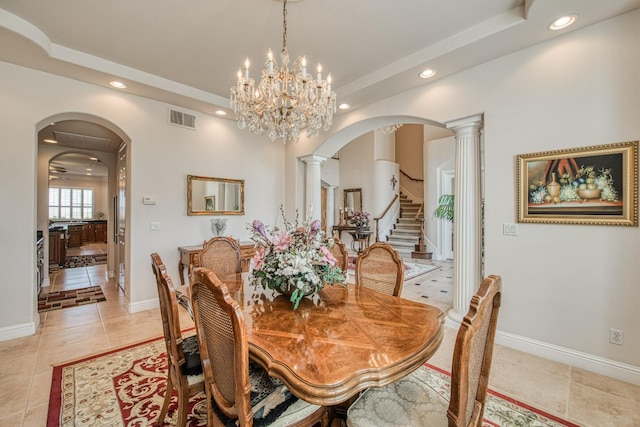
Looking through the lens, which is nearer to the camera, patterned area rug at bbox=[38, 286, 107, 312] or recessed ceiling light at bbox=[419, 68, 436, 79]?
recessed ceiling light at bbox=[419, 68, 436, 79]

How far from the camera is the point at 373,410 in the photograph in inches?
48.8

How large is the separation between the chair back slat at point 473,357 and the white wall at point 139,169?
3960mm

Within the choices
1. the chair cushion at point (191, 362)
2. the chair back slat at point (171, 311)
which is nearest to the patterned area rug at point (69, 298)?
the chair cushion at point (191, 362)

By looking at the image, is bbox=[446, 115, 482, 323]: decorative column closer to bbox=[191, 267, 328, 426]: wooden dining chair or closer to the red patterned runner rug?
bbox=[191, 267, 328, 426]: wooden dining chair

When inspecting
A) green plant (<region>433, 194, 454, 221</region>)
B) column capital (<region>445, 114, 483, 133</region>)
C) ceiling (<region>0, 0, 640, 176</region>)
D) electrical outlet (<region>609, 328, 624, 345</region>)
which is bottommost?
electrical outlet (<region>609, 328, 624, 345</region>)

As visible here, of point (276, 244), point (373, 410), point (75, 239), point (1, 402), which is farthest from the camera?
point (75, 239)

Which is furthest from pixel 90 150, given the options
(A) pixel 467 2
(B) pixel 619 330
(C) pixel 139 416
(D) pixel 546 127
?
(B) pixel 619 330

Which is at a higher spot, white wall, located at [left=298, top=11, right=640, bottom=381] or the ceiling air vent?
the ceiling air vent

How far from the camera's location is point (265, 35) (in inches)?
105

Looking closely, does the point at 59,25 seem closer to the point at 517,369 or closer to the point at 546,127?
the point at 546,127

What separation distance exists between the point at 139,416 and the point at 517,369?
2.94 m

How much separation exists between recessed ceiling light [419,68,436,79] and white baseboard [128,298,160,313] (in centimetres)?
432

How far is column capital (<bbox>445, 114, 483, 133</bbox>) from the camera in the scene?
2959 millimetres

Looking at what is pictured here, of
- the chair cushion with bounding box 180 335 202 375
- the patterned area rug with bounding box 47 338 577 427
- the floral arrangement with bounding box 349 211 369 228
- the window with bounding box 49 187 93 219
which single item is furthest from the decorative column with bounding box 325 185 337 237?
the window with bounding box 49 187 93 219
